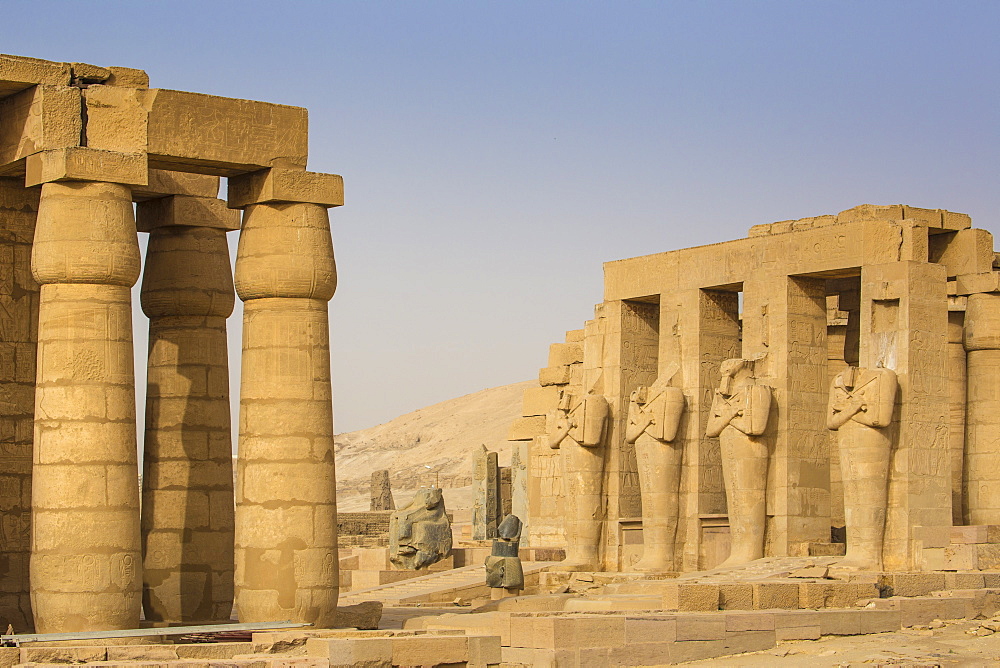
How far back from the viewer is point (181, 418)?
2091cm

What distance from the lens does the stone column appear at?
18469 millimetres

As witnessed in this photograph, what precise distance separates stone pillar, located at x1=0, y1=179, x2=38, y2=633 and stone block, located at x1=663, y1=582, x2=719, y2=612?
7416mm

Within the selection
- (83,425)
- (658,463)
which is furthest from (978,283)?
(83,425)

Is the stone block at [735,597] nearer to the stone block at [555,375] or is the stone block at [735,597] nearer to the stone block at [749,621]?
the stone block at [749,621]

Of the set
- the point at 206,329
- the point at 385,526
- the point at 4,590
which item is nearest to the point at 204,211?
the point at 206,329

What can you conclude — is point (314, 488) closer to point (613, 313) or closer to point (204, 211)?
point (204, 211)

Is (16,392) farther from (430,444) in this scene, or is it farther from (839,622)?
(430,444)

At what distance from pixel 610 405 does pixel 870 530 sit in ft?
21.5

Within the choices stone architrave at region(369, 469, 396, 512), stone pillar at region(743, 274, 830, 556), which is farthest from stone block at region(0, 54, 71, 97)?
stone architrave at region(369, 469, 396, 512)

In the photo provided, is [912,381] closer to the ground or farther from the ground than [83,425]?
farther from the ground

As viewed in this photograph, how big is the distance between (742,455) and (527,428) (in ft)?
43.2

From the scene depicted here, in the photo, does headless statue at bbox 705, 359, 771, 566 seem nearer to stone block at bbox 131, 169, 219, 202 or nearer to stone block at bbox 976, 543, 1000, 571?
stone block at bbox 976, 543, 1000, 571

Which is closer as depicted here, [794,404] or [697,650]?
[697,650]

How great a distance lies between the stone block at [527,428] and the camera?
131 ft
